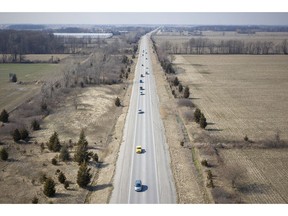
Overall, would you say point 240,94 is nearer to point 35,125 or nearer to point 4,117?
point 35,125

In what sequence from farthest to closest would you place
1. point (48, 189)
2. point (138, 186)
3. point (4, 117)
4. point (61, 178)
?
1. point (4, 117)
2. point (61, 178)
3. point (138, 186)
4. point (48, 189)

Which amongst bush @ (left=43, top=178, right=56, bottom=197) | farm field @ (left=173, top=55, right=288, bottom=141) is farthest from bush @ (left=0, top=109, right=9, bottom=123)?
farm field @ (left=173, top=55, right=288, bottom=141)

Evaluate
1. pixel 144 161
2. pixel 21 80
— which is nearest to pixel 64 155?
pixel 144 161

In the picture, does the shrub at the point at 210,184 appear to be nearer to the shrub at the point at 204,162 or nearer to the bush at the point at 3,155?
the shrub at the point at 204,162

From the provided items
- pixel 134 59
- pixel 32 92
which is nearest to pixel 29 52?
A: pixel 134 59
